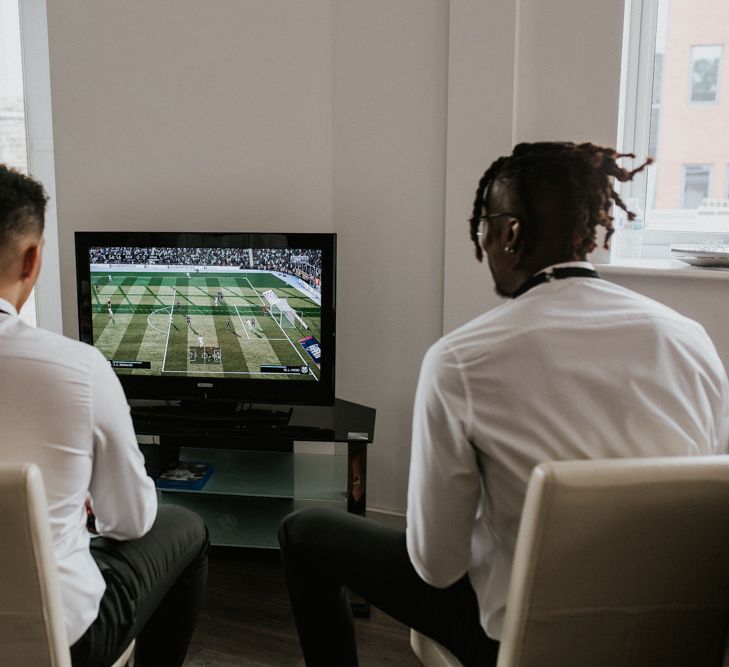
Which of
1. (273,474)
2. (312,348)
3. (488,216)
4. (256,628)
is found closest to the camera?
(488,216)

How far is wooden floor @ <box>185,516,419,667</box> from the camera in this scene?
2.24 meters

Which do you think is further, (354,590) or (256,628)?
(256,628)

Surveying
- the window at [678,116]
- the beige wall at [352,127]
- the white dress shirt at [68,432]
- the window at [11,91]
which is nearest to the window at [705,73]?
the window at [678,116]

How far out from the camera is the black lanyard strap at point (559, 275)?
1355mm

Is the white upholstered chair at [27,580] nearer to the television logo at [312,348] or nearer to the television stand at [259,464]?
the television stand at [259,464]

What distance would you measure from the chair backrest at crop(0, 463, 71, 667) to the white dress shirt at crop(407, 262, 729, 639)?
1.96 feet

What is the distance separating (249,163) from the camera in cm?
315

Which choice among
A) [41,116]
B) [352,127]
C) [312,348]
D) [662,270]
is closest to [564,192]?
[662,270]

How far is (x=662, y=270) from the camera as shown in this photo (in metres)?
2.61

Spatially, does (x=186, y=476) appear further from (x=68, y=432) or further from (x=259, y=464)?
(x=68, y=432)

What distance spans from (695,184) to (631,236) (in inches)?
12.3

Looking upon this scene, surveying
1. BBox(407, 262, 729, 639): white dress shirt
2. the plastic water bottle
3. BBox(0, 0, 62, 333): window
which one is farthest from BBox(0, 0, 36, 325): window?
BBox(407, 262, 729, 639): white dress shirt

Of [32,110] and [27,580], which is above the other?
[32,110]

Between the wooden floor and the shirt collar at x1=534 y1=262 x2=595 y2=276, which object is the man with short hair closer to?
the wooden floor
